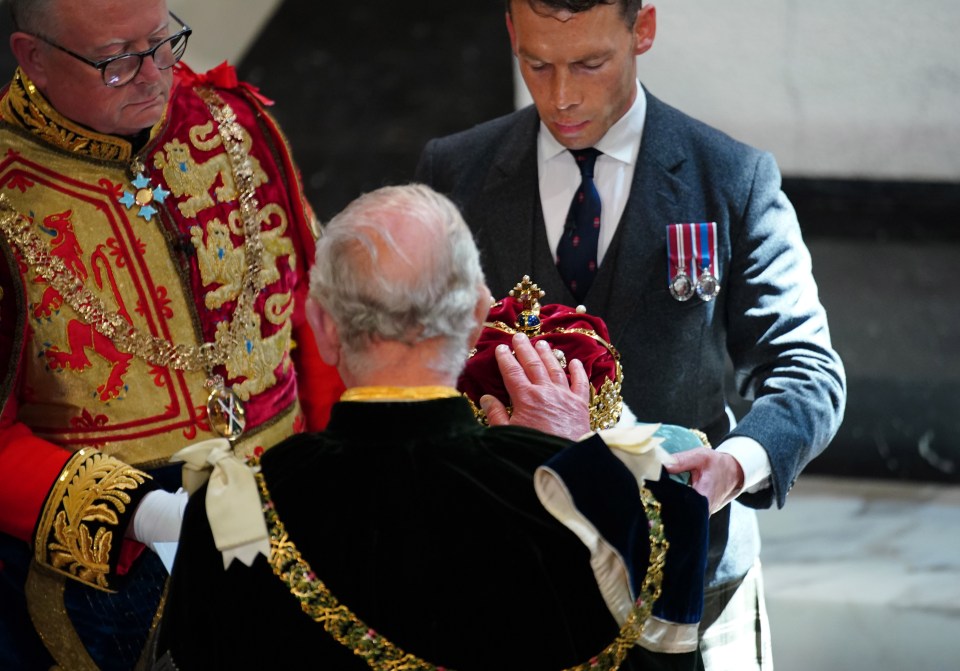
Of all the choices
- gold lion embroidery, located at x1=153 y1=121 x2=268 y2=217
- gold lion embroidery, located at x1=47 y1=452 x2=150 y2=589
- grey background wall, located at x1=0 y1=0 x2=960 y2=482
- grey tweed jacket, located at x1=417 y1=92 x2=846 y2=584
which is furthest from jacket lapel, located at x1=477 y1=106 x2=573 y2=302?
grey background wall, located at x1=0 y1=0 x2=960 y2=482

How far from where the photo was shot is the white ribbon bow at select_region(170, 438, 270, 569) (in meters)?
1.45

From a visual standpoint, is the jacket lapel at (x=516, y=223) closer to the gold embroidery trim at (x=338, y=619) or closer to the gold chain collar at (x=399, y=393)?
the gold chain collar at (x=399, y=393)

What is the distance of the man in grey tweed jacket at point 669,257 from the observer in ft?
6.88

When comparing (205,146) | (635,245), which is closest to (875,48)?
(635,245)

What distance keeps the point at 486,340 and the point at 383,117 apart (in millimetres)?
3224

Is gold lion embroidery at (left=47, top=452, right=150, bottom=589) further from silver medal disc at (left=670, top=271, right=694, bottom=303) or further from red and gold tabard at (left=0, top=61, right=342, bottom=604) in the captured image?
silver medal disc at (left=670, top=271, right=694, bottom=303)

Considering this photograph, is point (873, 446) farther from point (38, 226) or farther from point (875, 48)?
point (38, 226)

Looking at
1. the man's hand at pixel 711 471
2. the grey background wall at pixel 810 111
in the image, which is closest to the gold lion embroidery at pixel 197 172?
the man's hand at pixel 711 471

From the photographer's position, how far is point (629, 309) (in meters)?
2.17

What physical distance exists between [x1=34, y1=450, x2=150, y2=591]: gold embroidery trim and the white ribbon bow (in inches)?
18.1

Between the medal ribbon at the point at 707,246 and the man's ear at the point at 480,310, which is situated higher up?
the man's ear at the point at 480,310

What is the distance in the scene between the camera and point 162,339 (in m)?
2.13

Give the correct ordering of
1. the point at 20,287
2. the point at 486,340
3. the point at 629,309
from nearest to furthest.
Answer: the point at 486,340 < the point at 20,287 < the point at 629,309

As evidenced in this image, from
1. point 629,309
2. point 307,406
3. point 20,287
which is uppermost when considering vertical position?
point 20,287
